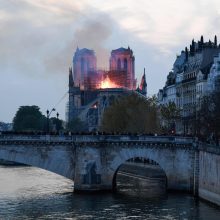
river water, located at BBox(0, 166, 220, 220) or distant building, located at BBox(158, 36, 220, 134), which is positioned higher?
distant building, located at BBox(158, 36, 220, 134)

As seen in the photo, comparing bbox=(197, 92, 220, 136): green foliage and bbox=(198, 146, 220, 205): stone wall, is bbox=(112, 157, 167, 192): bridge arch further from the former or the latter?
bbox=(198, 146, 220, 205): stone wall

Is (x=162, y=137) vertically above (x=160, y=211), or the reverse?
(x=162, y=137)

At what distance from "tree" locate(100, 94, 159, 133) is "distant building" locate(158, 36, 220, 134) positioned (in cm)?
537

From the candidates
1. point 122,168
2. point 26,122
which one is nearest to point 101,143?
point 122,168

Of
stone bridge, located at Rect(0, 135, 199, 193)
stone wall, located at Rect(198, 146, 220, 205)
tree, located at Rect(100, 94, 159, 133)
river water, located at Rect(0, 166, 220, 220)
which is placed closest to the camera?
river water, located at Rect(0, 166, 220, 220)

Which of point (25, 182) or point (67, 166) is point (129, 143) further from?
point (25, 182)

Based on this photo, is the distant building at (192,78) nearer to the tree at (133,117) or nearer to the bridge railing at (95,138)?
the tree at (133,117)

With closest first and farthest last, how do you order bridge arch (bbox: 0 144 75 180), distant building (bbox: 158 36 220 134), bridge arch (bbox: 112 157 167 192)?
bridge arch (bbox: 0 144 75 180) → bridge arch (bbox: 112 157 167 192) → distant building (bbox: 158 36 220 134)

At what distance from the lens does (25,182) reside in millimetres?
85062

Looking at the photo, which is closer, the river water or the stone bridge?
the river water

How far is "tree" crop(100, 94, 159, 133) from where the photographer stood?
10781cm

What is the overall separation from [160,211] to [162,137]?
16.5 meters

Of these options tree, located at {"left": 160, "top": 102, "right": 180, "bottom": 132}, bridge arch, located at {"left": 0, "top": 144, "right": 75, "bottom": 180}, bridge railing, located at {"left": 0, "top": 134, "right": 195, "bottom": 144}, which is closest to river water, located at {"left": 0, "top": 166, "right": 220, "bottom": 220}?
bridge arch, located at {"left": 0, "top": 144, "right": 75, "bottom": 180}

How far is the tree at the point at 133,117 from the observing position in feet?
354
